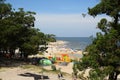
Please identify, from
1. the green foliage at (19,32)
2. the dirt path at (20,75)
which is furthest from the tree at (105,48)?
the green foliage at (19,32)

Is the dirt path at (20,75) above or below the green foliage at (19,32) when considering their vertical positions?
below

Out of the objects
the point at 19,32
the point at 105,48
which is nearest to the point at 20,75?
the point at 19,32

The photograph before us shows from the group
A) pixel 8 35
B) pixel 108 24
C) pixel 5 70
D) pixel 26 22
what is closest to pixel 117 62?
pixel 108 24

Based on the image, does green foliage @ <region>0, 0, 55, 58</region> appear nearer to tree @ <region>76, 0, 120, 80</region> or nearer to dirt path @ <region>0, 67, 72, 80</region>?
dirt path @ <region>0, 67, 72, 80</region>

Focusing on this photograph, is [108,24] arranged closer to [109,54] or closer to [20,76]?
[109,54]

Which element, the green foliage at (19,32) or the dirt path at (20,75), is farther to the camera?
the green foliage at (19,32)

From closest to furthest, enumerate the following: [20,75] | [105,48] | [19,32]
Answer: [105,48], [20,75], [19,32]

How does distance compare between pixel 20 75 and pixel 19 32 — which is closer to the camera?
pixel 20 75

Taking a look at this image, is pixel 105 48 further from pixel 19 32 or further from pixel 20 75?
pixel 19 32

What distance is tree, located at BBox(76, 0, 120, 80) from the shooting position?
16875 millimetres

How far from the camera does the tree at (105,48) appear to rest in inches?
664

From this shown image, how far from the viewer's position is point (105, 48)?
16.9 meters

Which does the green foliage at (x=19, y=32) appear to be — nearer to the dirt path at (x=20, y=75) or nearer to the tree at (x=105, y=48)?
the dirt path at (x=20, y=75)

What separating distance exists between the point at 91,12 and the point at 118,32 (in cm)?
192
